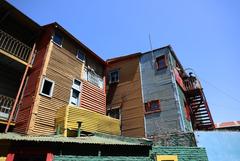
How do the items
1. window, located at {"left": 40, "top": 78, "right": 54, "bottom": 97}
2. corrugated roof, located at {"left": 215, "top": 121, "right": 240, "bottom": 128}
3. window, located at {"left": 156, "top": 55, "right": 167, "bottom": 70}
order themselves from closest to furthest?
window, located at {"left": 40, "top": 78, "right": 54, "bottom": 97}
window, located at {"left": 156, "top": 55, "right": 167, "bottom": 70}
corrugated roof, located at {"left": 215, "top": 121, "right": 240, "bottom": 128}

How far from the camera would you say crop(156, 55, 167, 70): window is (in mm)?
18928

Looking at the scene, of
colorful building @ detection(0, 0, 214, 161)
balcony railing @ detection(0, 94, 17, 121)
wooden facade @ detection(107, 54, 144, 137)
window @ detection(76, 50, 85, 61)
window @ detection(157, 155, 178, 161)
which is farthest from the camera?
wooden facade @ detection(107, 54, 144, 137)

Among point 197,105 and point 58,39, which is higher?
point 58,39

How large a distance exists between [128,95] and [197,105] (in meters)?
7.36

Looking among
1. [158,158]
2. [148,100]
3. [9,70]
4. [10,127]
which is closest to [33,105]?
[10,127]

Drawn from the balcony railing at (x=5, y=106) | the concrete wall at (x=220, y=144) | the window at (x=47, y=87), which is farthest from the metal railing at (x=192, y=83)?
the balcony railing at (x=5, y=106)

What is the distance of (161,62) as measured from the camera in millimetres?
19406

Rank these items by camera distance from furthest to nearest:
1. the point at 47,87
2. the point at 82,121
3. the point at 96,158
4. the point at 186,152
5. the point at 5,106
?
the point at 82,121 < the point at 47,87 < the point at 186,152 < the point at 5,106 < the point at 96,158

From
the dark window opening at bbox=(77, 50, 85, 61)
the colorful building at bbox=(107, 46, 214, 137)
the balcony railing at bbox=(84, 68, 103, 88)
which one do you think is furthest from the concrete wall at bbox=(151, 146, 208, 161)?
the dark window opening at bbox=(77, 50, 85, 61)

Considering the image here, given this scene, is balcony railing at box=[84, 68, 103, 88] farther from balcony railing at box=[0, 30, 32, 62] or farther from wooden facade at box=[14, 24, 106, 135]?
balcony railing at box=[0, 30, 32, 62]

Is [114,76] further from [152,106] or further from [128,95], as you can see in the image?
[152,106]

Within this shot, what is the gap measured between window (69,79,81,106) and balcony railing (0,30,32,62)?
427cm

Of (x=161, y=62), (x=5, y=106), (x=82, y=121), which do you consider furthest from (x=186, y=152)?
(x=5, y=106)

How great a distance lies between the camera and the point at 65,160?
9.08 m
